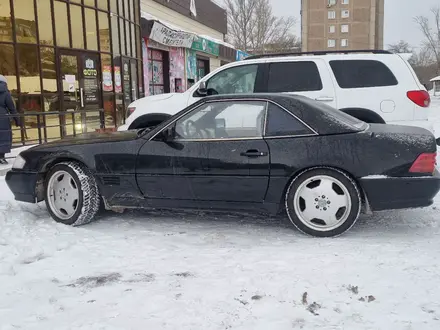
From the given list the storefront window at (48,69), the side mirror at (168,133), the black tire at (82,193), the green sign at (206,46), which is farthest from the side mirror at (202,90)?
the green sign at (206,46)

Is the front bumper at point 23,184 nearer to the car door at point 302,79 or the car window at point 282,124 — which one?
the car window at point 282,124

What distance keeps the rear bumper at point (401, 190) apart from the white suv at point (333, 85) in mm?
2373

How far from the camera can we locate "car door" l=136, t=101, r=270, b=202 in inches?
172

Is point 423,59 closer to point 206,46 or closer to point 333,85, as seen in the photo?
point 206,46

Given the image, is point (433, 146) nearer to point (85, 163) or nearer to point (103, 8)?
point (85, 163)

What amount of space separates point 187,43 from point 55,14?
1020 centimetres

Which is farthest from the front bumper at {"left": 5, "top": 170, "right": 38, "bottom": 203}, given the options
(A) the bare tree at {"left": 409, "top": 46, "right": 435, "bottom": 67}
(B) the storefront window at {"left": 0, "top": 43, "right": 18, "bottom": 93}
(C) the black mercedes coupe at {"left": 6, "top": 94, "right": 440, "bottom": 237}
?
(A) the bare tree at {"left": 409, "top": 46, "right": 435, "bottom": 67}

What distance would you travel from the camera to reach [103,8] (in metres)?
15.4

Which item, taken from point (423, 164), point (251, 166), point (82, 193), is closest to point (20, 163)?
point (82, 193)

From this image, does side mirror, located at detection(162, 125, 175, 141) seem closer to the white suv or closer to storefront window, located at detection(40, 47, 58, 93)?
the white suv

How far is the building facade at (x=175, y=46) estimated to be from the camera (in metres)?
19.7

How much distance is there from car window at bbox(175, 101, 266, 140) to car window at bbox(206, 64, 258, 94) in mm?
2326

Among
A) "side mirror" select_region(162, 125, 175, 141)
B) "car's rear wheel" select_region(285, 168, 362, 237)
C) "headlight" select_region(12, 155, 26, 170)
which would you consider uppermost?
"side mirror" select_region(162, 125, 175, 141)

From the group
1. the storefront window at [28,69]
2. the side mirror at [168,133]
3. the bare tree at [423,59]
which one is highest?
the bare tree at [423,59]
